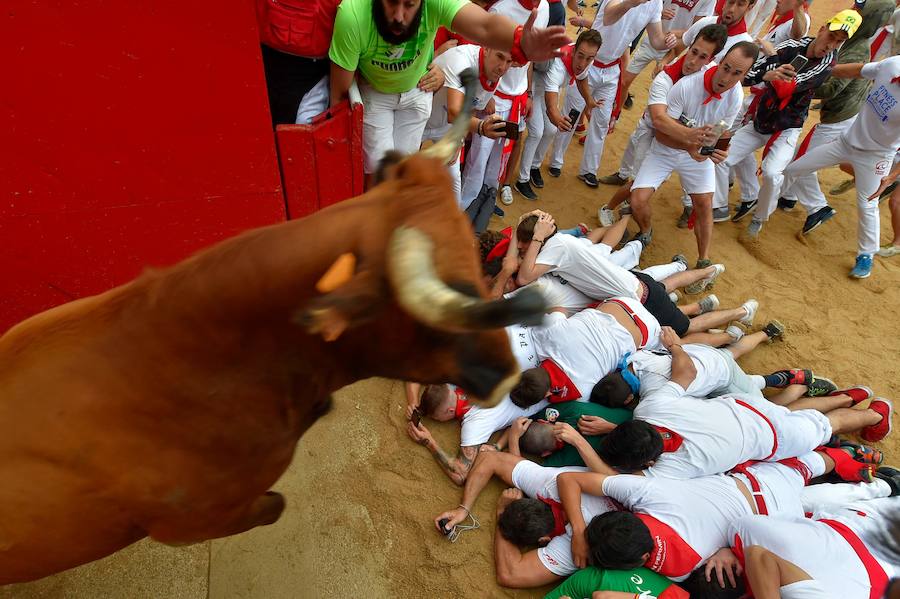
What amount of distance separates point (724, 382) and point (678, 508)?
1.45 m

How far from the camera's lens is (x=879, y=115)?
6.05m

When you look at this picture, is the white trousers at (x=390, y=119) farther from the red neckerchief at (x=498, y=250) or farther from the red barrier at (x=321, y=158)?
the red neckerchief at (x=498, y=250)

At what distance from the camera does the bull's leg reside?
1.92 metres

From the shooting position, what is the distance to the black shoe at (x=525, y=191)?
7129mm

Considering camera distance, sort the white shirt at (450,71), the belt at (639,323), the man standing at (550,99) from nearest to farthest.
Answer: the belt at (639,323) < the white shirt at (450,71) < the man standing at (550,99)

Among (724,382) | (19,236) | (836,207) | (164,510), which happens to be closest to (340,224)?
(164,510)

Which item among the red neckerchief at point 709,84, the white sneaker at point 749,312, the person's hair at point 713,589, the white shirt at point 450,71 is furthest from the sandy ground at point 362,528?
the white shirt at point 450,71

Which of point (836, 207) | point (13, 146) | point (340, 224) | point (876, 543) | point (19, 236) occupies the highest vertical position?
point (340, 224)

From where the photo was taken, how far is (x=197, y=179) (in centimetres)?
347

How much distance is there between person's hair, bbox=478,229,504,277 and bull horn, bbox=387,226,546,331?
3.72 m

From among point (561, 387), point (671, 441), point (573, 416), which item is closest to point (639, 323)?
point (561, 387)

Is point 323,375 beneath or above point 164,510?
above

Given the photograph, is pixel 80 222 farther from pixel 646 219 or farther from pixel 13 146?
pixel 646 219

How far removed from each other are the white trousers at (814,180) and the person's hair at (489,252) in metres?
4.73
